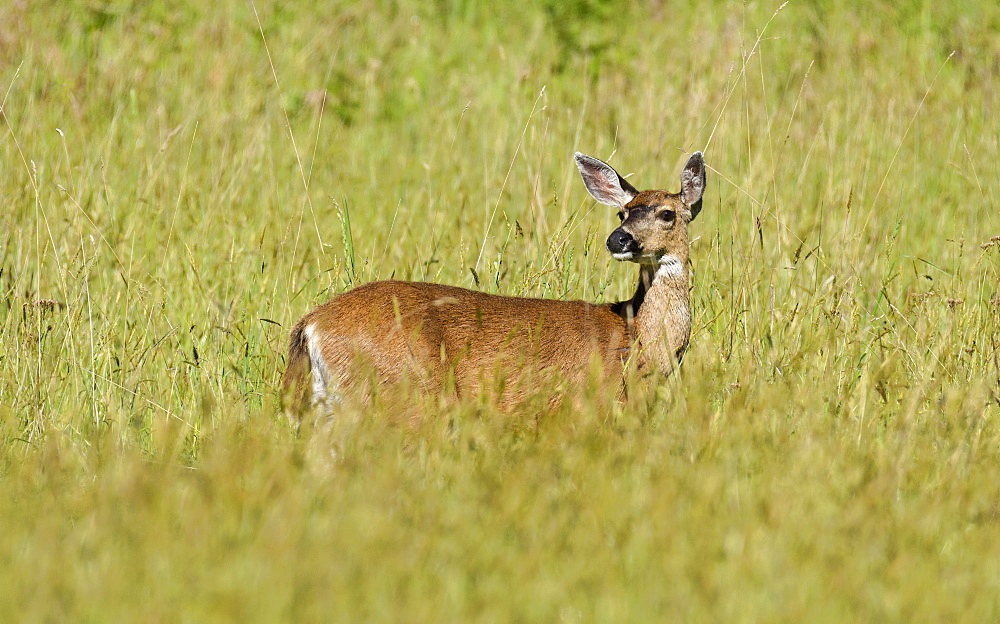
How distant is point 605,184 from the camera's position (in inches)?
192

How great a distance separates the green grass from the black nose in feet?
1.38

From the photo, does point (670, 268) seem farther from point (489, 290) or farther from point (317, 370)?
point (317, 370)

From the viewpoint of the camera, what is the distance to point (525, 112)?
7.03m

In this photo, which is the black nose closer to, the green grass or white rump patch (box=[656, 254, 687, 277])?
white rump patch (box=[656, 254, 687, 277])

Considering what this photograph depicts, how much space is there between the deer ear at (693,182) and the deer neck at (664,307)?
285 mm

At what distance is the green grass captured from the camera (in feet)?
8.11

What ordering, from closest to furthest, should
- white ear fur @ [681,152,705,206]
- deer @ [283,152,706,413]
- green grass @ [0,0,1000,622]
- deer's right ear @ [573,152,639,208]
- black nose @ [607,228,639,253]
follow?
green grass @ [0,0,1000,622] < deer @ [283,152,706,413] < black nose @ [607,228,639,253] < white ear fur @ [681,152,705,206] < deer's right ear @ [573,152,639,208]

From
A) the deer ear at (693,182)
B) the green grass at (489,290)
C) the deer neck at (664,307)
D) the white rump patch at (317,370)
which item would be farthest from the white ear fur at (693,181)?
the white rump patch at (317,370)

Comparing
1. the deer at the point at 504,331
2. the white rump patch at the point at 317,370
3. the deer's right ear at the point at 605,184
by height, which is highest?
the deer's right ear at the point at 605,184

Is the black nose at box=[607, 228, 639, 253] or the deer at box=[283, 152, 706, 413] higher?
the black nose at box=[607, 228, 639, 253]

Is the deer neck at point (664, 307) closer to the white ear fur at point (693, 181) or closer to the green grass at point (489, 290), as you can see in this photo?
the green grass at point (489, 290)

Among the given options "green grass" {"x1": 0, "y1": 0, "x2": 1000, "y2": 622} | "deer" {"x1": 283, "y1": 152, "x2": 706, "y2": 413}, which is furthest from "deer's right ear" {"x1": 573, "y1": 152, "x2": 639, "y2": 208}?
"green grass" {"x1": 0, "y1": 0, "x2": 1000, "y2": 622}

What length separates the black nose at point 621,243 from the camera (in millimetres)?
4285

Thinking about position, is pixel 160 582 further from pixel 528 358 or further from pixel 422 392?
pixel 528 358
